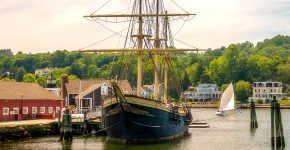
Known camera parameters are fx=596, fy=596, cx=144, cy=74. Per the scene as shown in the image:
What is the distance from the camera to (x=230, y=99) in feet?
377

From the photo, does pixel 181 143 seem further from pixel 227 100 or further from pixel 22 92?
pixel 227 100

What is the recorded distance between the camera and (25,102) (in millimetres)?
69500

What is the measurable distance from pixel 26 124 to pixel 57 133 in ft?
18.9

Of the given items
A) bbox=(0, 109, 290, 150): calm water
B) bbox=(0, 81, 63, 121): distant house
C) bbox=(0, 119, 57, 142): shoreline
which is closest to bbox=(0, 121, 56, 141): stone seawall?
bbox=(0, 119, 57, 142): shoreline

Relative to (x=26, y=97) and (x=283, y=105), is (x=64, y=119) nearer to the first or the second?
(x=26, y=97)

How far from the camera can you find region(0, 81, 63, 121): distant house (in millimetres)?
66394

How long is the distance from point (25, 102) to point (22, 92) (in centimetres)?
199

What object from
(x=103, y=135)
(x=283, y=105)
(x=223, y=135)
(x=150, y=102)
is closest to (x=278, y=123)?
(x=150, y=102)

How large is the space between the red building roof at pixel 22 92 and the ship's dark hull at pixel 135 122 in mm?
14159

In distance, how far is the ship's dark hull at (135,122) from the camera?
5488 centimetres

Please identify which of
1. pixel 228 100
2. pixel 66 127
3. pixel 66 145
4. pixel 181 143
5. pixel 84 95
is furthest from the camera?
pixel 228 100

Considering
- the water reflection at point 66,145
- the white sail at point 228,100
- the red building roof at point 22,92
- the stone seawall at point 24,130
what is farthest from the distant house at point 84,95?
the white sail at point 228,100

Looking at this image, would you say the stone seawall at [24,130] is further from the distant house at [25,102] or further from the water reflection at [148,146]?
the water reflection at [148,146]

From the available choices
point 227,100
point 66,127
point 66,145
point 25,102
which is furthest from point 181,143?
point 227,100
